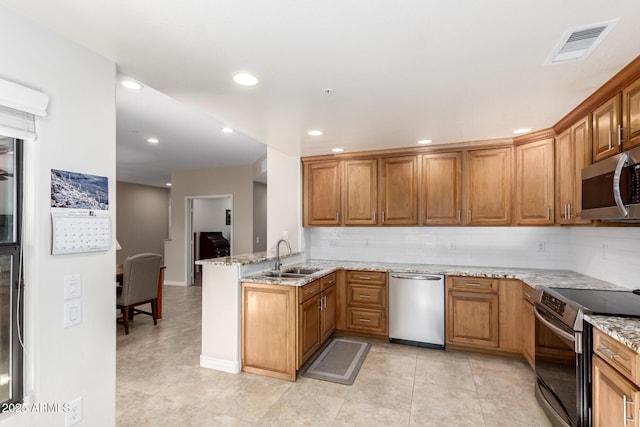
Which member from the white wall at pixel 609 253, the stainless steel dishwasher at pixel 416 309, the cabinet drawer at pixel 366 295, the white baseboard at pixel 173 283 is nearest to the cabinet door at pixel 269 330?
the cabinet drawer at pixel 366 295

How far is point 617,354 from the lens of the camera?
1534mm

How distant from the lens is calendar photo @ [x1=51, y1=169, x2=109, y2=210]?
154cm

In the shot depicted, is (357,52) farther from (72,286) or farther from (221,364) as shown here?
(221,364)

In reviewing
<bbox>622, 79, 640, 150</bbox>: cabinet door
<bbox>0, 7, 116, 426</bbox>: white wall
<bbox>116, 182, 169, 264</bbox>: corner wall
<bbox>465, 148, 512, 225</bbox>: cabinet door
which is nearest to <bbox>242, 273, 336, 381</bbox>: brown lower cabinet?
<bbox>0, 7, 116, 426</bbox>: white wall

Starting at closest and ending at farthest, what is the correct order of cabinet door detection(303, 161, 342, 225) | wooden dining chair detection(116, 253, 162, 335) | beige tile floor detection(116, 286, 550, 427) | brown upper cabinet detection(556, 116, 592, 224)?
beige tile floor detection(116, 286, 550, 427)
brown upper cabinet detection(556, 116, 592, 224)
wooden dining chair detection(116, 253, 162, 335)
cabinet door detection(303, 161, 342, 225)

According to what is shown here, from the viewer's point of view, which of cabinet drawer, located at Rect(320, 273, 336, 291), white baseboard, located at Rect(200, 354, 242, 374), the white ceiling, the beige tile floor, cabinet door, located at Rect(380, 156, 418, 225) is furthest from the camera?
cabinet door, located at Rect(380, 156, 418, 225)

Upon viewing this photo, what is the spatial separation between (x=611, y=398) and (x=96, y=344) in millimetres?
2706

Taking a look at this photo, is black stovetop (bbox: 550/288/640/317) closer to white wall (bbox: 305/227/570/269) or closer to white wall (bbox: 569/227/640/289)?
white wall (bbox: 569/227/640/289)

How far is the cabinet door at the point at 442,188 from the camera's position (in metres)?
3.68

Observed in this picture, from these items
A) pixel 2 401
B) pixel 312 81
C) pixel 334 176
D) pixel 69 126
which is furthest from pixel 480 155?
pixel 2 401

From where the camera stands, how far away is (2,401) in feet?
4.50

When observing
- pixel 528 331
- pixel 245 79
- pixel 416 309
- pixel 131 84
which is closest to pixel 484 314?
pixel 528 331

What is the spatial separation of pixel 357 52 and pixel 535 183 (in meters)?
2.65

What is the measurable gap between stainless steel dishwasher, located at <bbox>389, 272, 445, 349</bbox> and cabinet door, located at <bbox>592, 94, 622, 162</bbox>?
1813 mm
